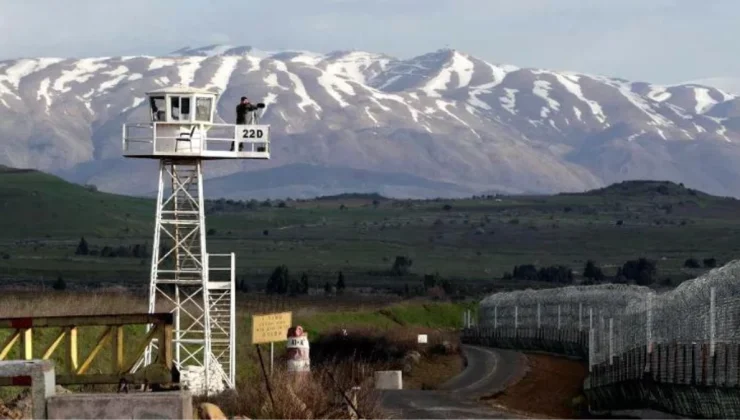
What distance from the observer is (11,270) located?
13712 cm

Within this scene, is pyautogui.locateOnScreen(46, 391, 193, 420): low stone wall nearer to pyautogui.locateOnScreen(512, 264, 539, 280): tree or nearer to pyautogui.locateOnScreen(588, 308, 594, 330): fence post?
pyautogui.locateOnScreen(588, 308, 594, 330): fence post

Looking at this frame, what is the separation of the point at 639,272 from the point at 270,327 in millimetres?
106075

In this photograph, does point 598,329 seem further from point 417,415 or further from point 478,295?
point 478,295

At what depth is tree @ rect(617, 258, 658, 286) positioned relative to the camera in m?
136

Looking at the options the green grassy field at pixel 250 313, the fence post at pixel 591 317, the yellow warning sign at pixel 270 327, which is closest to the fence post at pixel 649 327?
the yellow warning sign at pixel 270 327

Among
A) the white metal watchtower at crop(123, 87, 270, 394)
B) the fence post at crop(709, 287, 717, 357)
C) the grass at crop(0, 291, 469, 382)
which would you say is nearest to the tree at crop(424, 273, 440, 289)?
the grass at crop(0, 291, 469, 382)

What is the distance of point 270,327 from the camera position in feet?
131

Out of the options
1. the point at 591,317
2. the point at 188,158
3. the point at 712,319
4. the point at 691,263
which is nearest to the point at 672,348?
the point at 712,319

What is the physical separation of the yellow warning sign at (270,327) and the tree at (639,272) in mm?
93027

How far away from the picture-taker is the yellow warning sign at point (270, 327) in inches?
1530


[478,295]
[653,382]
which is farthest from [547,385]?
[478,295]

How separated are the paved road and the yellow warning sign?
2.49m

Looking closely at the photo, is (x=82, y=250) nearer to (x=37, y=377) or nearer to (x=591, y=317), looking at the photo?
(x=591, y=317)

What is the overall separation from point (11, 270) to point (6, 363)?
117758 mm
